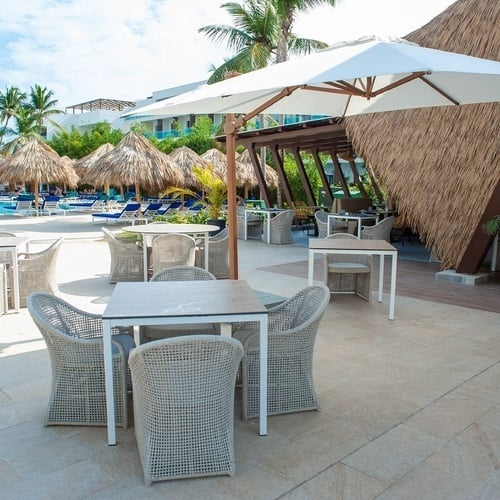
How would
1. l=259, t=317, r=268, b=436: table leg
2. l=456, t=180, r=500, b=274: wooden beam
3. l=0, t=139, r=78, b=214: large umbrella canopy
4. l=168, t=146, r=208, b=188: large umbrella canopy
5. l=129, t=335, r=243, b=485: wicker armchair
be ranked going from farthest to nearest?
l=0, t=139, r=78, b=214: large umbrella canopy
l=168, t=146, r=208, b=188: large umbrella canopy
l=456, t=180, r=500, b=274: wooden beam
l=259, t=317, r=268, b=436: table leg
l=129, t=335, r=243, b=485: wicker armchair

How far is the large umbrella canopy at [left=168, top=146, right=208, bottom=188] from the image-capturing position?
66.6 feet

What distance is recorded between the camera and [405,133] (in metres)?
8.59

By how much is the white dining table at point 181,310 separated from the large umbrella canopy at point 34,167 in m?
19.0

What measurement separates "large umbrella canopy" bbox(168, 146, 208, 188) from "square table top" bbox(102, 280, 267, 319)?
16.7 m

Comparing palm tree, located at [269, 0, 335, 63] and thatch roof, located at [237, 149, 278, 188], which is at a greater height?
palm tree, located at [269, 0, 335, 63]

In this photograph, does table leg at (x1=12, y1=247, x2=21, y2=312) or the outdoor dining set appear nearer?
the outdoor dining set

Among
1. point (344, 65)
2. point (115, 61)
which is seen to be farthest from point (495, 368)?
point (115, 61)

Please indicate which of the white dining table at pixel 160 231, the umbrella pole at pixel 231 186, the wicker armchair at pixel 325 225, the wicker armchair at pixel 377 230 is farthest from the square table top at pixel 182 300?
the wicker armchair at pixel 325 225

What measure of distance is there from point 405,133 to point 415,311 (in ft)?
12.7

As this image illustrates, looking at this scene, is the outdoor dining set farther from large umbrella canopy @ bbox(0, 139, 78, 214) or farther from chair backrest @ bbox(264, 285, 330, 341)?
large umbrella canopy @ bbox(0, 139, 78, 214)

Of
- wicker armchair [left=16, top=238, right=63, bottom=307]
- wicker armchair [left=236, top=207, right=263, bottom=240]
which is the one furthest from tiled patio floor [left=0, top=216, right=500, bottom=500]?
wicker armchair [left=236, top=207, right=263, bottom=240]

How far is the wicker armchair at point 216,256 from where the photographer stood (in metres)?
7.62

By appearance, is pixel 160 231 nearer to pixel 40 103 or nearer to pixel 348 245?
pixel 348 245

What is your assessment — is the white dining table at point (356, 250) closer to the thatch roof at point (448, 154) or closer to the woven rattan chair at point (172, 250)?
the woven rattan chair at point (172, 250)
